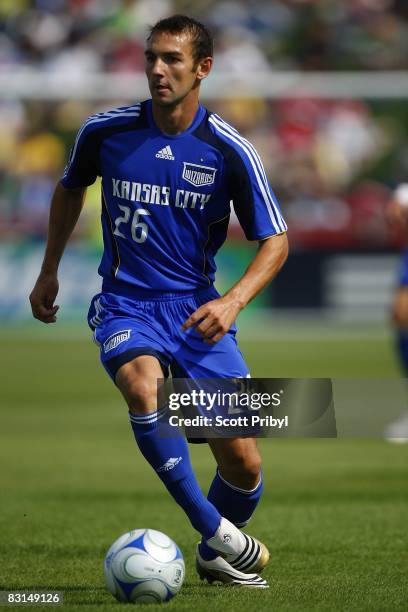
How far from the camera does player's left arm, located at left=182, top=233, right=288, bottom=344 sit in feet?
16.2

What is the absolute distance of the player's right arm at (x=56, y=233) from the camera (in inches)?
221

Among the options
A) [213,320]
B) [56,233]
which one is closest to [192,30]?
[56,233]

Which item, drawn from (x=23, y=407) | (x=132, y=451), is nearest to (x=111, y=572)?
(x=132, y=451)

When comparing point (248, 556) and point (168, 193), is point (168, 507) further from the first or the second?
point (168, 193)

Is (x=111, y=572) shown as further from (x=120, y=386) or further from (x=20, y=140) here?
(x=20, y=140)

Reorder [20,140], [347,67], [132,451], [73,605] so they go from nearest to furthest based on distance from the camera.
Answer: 1. [73,605]
2. [132,451]
3. [20,140]
4. [347,67]

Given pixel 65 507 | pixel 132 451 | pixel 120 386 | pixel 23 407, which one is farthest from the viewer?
pixel 23 407

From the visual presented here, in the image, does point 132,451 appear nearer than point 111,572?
No

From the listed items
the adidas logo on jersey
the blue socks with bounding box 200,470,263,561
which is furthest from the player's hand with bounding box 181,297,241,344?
the blue socks with bounding box 200,470,263,561

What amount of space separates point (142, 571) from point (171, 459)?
1.57 feet

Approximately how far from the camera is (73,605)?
474 cm

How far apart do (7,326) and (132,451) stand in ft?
35.6

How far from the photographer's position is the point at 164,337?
5.27 meters

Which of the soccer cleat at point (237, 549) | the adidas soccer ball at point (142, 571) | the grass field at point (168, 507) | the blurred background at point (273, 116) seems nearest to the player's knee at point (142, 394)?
the adidas soccer ball at point (142, 571)
